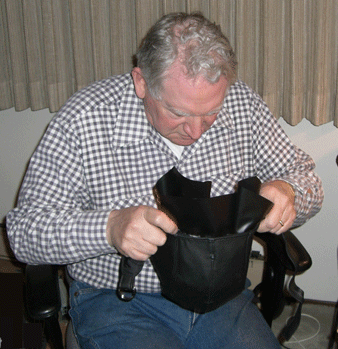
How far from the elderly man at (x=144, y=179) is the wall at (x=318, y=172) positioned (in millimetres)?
485

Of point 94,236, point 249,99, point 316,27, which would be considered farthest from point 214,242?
point 316,27

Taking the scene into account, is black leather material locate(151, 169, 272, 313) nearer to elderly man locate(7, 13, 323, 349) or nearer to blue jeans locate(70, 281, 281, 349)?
elderly man locate(7, 13, 323, 349)

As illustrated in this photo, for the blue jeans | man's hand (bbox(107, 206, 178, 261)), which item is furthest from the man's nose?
the blue jeans

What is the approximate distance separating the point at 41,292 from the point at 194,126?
1.79 feet

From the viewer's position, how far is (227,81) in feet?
3.43

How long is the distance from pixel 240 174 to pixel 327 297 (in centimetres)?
105

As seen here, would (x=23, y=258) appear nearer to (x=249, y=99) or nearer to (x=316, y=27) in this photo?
(x=249, y=99)

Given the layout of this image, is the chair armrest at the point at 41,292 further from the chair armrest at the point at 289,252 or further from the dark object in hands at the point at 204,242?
the chair armrest at the point at 289,252

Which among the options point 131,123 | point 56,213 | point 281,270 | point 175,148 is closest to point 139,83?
point 131,123

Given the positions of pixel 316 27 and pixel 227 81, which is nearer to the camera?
pixel 227 81

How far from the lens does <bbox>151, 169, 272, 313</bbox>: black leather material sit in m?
0.89

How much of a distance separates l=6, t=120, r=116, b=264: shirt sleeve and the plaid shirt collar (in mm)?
120

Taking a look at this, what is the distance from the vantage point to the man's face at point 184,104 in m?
0.99

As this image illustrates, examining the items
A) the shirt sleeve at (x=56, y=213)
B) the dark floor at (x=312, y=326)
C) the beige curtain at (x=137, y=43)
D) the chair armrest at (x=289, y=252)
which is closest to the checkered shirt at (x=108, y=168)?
the shirt sleeve at (x=56, y=213)
